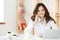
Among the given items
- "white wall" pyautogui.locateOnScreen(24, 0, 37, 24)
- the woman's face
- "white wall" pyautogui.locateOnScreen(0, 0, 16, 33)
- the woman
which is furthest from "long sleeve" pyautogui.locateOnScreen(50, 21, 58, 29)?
"white wall" pyautogui.locateOnScreen(0, 0, 16, 33)

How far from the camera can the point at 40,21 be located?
8.14 feet

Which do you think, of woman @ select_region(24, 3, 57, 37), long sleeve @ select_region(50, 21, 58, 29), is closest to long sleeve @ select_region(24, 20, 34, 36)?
woman @ select_region(24, 3, 57, 37)

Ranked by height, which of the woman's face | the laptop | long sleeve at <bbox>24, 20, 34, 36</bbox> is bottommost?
the laptop

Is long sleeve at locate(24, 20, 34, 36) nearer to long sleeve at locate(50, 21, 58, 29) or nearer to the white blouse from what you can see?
the white blouse

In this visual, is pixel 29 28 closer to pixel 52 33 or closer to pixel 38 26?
pixel 38 26

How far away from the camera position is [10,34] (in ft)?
7.80

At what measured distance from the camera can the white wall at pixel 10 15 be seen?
2.42 metres

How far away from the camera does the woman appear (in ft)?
8.05

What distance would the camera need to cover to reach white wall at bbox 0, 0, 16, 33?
242cm

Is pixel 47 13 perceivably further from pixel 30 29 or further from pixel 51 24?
pixel 30 29

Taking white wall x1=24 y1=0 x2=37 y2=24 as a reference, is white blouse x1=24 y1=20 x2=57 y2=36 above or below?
below

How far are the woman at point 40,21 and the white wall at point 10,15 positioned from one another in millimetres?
194

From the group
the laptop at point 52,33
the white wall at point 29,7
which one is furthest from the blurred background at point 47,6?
the laptop at point 52,33

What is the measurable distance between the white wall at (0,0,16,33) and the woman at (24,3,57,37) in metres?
0.19
